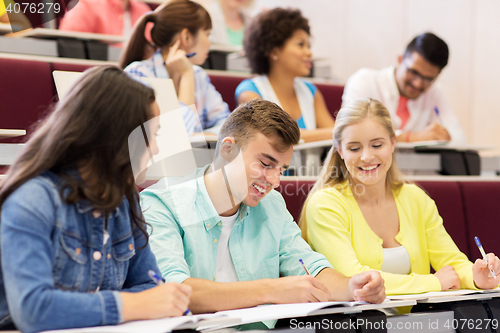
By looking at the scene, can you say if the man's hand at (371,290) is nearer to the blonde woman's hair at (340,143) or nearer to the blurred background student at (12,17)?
the blonde woman's hair at (340,143)

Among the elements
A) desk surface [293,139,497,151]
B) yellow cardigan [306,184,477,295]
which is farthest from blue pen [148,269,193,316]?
desk surface [293,139,497,151]

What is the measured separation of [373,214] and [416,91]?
940 mm

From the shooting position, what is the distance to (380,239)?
110cm

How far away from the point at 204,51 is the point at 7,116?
647 millimetres

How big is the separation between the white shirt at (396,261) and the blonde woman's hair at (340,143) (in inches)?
6.8

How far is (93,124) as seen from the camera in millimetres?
640

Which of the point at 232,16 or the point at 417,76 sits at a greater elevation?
the point at 232,16

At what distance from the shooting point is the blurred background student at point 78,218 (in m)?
0.57

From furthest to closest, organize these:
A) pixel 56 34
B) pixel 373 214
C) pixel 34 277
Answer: pixel 56 34
pixel 373 214
pixel 34 277

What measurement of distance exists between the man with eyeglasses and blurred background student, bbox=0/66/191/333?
126 centimetres

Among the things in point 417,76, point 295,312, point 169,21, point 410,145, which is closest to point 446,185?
point 410,145

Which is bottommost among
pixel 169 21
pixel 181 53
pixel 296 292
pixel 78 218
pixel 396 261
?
pixel 396 261

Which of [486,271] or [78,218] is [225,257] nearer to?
[78,218]
